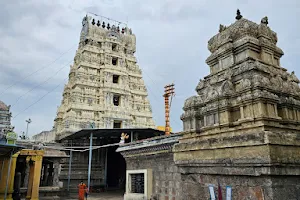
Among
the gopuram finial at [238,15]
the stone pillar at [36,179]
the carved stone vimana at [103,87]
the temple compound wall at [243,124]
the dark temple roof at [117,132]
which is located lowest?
the stone pillar at [36,179]

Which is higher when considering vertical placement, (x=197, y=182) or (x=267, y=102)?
(x=267, y=102)

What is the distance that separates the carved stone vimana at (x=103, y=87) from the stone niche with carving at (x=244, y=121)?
849 inches

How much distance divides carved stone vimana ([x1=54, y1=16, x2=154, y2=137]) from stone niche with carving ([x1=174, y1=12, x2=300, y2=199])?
21.6 metres

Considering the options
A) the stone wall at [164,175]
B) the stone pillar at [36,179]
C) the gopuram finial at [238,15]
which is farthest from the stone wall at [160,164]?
the stone pillar at [36,179]

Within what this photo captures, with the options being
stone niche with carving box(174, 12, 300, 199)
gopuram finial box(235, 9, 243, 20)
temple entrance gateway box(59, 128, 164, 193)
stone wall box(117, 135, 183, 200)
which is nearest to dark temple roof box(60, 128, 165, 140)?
temple entrance gateway box(59, 128, 164, 193)

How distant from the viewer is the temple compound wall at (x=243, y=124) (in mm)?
4172

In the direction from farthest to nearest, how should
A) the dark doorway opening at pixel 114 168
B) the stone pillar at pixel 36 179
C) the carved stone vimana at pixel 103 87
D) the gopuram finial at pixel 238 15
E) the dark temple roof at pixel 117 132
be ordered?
1. the dark doorway opening at pixel 114 168
2. the carved stone vimana at pixel 103 87
3. the dark temple roof at pixel 117 132
4. the stone pillar at pixel 36 179
5. the gopuram finial at pixel 238 15

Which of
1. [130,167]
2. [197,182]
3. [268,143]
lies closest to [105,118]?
[130,167]

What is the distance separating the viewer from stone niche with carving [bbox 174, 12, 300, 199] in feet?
13.7

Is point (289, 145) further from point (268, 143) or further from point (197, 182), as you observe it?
point (197, 182)

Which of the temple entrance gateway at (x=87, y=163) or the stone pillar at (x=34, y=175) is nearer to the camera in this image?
the stone pillar at (x=34, y=175)

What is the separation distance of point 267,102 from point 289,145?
2.79ft

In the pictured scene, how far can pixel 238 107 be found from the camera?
4.96m

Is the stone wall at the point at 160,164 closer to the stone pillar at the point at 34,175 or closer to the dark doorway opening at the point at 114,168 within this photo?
the stone pillar at the point at 34,175
